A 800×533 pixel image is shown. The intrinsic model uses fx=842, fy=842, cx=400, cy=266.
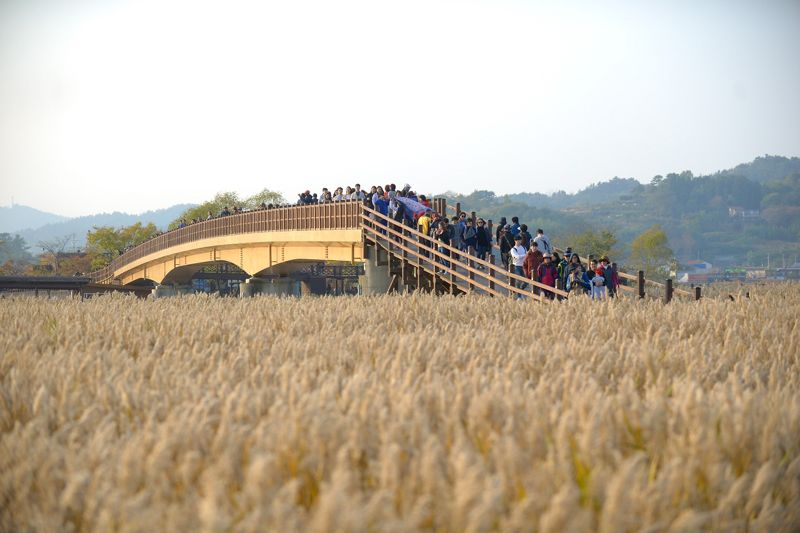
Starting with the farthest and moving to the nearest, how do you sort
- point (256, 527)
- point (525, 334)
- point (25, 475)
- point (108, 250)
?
point (108, 250) < point (525, 334) < point (25, 475) < point (256, 527)

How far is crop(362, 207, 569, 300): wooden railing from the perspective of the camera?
2027 cm

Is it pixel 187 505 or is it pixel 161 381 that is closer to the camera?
pixel 187 505

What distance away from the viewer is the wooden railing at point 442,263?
798 inches

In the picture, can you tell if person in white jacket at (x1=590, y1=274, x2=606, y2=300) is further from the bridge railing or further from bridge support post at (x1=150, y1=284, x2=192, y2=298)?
bridge support post at (x1=150, y1=284, x2=192, y2=298)

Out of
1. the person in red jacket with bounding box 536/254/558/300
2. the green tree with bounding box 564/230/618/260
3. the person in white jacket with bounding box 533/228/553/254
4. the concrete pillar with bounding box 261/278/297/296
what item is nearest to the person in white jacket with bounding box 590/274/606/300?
the person in red jacket with bounding box 536/254/558/300

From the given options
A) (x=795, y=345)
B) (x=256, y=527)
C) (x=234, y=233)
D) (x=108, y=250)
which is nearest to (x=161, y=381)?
(x=256, y=527)

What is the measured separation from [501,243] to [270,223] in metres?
19.5

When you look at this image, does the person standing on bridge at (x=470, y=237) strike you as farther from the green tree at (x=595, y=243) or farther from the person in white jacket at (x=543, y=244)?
the green tree at (x=595, y=243)

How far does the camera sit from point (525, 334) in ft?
31.3

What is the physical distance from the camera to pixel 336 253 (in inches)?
1352

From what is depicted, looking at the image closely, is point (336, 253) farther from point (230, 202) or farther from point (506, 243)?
point (230, 202)

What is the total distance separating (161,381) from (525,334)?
4.68 m

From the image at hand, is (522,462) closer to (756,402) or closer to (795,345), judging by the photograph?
(756,402)

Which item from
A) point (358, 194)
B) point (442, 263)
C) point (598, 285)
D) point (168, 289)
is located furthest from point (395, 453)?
point (168, 289)
